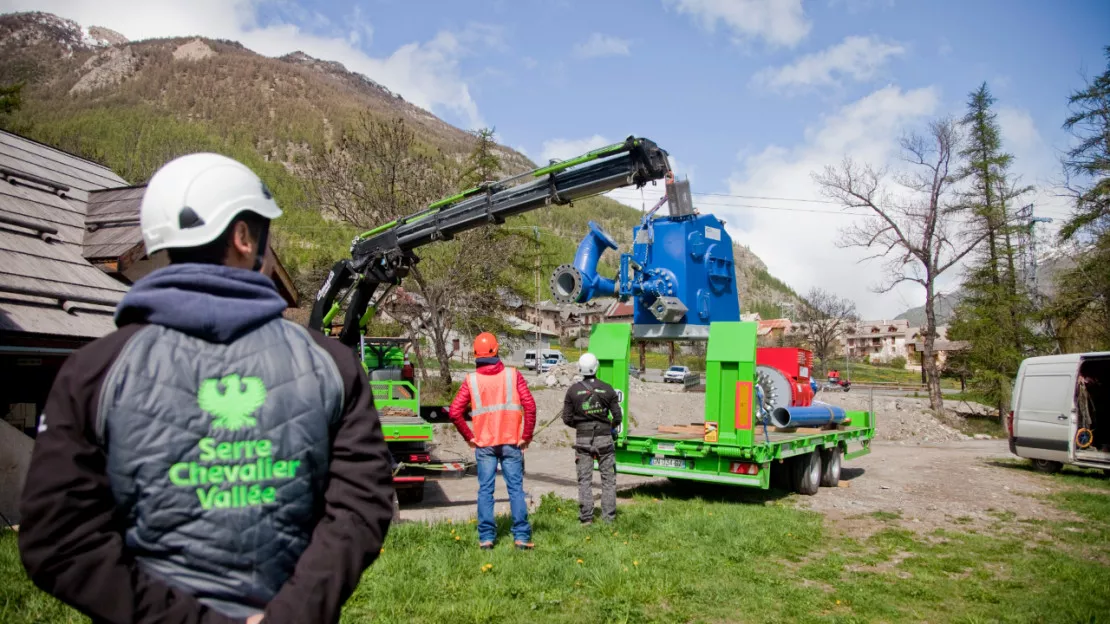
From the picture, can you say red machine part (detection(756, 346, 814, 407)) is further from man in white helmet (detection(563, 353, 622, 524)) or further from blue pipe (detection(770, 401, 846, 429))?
man in white helmet (detection(563, 353, 622, 524))

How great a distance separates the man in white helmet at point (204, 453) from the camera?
5.65 feet

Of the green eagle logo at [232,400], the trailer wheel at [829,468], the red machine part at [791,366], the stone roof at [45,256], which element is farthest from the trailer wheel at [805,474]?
the green eagle logo at [232,400]

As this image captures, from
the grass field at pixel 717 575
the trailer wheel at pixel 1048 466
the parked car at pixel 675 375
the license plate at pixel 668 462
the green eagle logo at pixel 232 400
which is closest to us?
the green eagle logo at pixel 232 400

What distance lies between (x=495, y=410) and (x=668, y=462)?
4.27 metres

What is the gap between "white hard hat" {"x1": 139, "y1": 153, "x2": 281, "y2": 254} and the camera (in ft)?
6.41

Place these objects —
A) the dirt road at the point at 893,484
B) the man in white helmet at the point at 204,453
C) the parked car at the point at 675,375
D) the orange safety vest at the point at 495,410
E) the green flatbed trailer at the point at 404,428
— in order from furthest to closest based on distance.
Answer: the parked car at the point at 675,375, the green flatbed trailer at the point at 404,428, the dirt road at the point at 893,484, the orange safety vest at the point at 495,410, the man in white helmet at the point at 204,453

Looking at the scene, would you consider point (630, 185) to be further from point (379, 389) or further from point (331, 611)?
point (331, 611)

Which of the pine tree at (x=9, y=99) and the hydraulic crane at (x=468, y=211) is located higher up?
the pine tree at (x=9, y=99)

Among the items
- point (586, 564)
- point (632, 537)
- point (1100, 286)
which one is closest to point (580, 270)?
point (632, 537)

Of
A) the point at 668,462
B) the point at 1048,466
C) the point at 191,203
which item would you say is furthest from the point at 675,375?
the point at 191,203

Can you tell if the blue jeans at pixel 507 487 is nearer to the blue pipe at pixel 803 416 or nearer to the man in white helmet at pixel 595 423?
the man in white helmet at pixel 595 423

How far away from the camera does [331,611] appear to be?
1.86 metres

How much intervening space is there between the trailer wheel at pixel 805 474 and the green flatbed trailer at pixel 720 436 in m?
0.02

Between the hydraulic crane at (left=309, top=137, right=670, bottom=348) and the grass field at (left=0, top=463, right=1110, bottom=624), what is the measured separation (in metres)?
4.28
